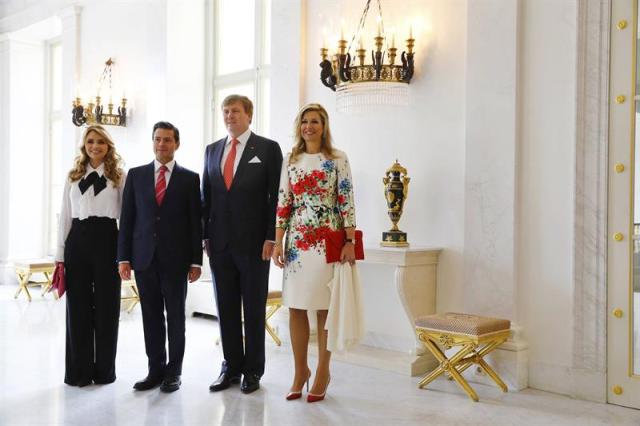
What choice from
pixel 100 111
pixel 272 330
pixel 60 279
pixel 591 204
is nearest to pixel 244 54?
pixel 100 111

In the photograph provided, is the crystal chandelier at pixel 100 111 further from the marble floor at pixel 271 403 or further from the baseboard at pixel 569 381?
the baseboard at pixel 569 381

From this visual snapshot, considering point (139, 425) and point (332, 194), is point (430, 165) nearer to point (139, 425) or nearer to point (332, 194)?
point (332, 194)

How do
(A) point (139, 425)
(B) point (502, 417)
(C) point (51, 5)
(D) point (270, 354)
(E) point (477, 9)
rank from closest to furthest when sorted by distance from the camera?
(A) point (139, 425), (B) point (502, 417), (E) point (477, 9), (D) point (270, 354), (C) point (51, 5)

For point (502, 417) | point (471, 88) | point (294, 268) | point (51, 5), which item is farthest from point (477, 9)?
point (51, 5)

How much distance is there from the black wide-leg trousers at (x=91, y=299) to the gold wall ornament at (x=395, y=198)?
177 cm

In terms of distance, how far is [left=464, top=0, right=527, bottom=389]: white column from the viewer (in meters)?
4.24

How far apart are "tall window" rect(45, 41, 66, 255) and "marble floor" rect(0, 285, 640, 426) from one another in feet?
17.8

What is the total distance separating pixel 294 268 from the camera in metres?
3.80

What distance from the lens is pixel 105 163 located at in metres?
4.21

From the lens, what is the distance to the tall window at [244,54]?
22.6 ft

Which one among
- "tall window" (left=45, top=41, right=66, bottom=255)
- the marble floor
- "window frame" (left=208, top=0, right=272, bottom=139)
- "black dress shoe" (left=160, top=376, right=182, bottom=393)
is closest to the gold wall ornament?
the marble floor

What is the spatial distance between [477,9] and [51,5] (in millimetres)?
6645

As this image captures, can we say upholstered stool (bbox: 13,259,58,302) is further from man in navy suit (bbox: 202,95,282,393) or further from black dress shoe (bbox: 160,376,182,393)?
man in navy suit (bbox: 202,95,282,393)

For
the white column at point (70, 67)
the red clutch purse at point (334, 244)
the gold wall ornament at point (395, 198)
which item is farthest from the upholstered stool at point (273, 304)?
the white column at point (70, 67)
